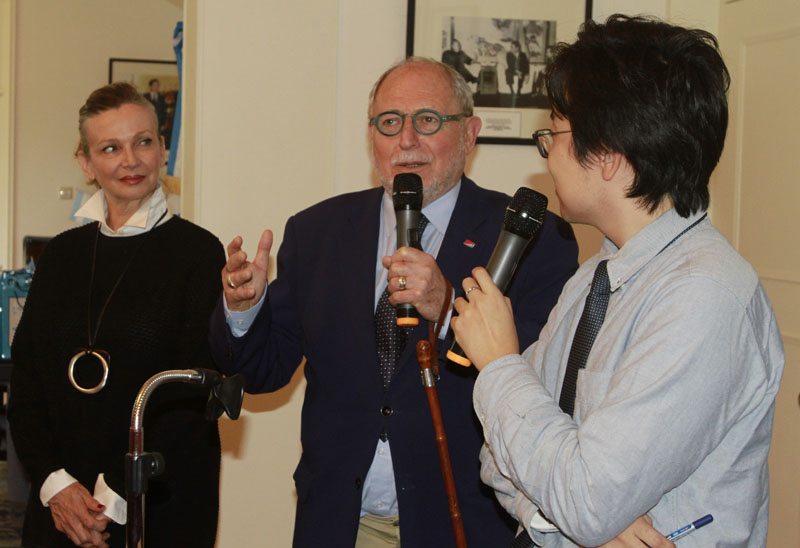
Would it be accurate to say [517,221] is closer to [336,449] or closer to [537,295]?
[537,295]

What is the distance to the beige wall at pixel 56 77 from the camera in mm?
8117

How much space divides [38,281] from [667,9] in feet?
8.12

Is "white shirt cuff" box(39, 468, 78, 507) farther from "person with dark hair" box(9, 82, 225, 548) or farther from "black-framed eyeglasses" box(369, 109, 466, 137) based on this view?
"black-framed eyeglasses" box(369, 109, 466, 137)

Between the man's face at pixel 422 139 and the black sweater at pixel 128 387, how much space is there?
24.1 inches

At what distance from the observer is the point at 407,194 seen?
68.5 inches

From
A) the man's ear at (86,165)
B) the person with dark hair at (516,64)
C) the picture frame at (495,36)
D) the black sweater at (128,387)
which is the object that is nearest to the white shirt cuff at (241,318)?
the black sweater at (128,387)

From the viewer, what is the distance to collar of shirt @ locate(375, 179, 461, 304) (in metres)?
2.05

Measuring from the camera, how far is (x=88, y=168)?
2428 mm

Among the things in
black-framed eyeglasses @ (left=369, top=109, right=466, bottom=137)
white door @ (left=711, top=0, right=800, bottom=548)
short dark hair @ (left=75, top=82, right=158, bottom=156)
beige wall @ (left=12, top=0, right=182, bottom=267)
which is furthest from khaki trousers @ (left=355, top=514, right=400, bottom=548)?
beige wall @ (left=12, top=0, right=182, bottom=267)

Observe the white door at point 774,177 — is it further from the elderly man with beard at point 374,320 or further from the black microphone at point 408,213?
the black microphone at point 408,213

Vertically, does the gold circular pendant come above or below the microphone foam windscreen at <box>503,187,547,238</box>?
below

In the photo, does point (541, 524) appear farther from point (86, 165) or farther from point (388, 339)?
point (86, 165)

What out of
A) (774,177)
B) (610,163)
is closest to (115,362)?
(610,163)

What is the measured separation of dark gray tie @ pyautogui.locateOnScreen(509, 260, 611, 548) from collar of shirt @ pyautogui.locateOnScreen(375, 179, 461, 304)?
0.72 m
